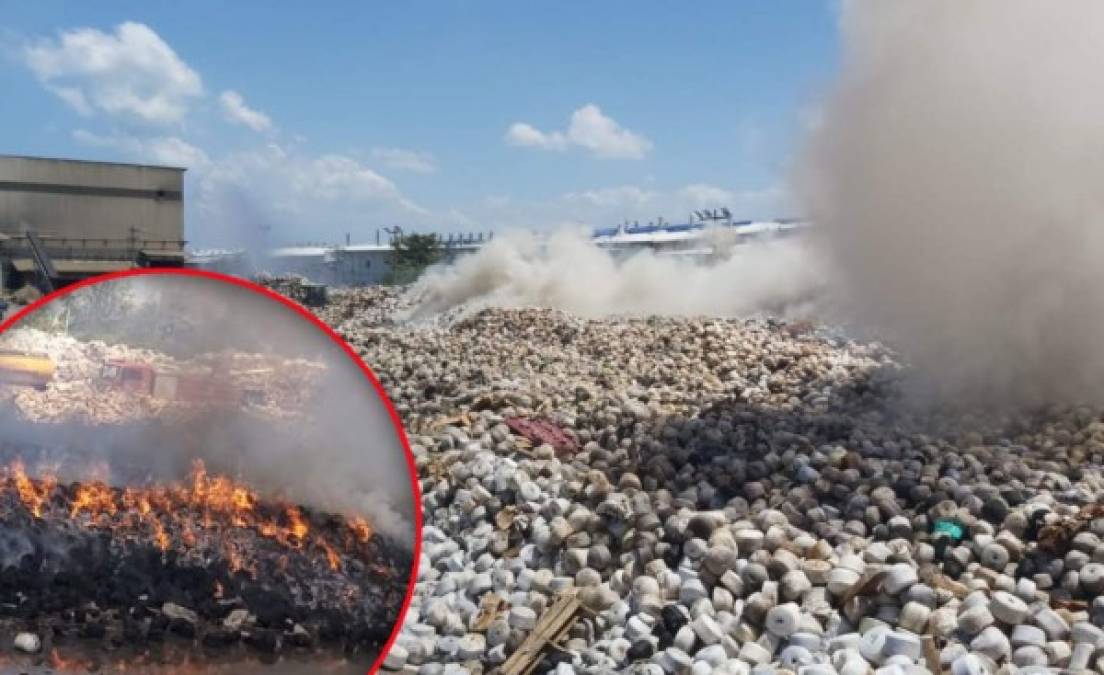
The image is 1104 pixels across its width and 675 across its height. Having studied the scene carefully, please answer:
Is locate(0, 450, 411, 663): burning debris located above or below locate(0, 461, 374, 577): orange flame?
below

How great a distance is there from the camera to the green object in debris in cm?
594

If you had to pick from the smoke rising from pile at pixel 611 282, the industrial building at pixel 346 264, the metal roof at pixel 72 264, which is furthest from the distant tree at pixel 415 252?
the metal roof at pixel 72 264

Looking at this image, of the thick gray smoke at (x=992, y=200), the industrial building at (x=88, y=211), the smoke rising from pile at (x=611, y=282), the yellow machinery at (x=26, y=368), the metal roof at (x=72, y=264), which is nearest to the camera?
the yellow machinery at (x=26, y=368)

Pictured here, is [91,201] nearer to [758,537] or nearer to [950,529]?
[758,537]

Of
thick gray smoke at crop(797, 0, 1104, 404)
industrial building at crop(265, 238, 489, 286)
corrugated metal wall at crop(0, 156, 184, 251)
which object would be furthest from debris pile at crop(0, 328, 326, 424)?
industrial building at crop(265, 238, 489, 286)

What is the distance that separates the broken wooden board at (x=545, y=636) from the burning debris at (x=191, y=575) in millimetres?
2934

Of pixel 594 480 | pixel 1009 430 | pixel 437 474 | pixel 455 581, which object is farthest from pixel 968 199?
pixel 455 581

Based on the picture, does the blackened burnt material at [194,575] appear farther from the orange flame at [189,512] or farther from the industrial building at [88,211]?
the industrial building at [88,211]

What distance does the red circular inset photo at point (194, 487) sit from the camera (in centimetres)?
222

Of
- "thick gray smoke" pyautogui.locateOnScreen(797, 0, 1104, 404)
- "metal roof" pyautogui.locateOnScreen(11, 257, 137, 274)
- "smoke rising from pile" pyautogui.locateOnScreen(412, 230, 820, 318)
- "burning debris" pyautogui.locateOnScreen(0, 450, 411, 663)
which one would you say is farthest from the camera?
"smoke rising from pile" pyautogui.locateOnScreen(412, 230, 820, 318)

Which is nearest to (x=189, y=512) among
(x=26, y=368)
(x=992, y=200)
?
(x=26, y=368)

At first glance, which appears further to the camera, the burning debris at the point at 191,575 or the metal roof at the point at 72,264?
the metal roof at the point at 72,264

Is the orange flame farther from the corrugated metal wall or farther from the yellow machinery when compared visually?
the corrugated metal wall

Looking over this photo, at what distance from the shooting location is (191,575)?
2.51 m
